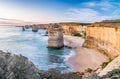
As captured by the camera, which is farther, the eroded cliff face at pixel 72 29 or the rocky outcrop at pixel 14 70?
the eroded cliff face at pixel 72 29

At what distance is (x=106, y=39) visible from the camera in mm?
35406

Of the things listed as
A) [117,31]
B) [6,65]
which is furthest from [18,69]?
[117,31]

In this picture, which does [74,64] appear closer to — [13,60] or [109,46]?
[109,46]

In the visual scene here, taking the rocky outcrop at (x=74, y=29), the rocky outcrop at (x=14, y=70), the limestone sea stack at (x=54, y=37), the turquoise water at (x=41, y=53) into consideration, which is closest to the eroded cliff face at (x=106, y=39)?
the turquoise water at (x=41, y=53)

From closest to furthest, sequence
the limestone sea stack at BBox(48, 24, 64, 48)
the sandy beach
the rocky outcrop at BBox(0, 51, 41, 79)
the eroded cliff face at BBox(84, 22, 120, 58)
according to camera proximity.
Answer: the rocky outcrop at BBox(0, 51, 41, 79) < the sandy beach < the eroded cliff face at BBox(84, 22, 120, 58) < the limestone sea stack at BBox(48, 24, 64, 48)

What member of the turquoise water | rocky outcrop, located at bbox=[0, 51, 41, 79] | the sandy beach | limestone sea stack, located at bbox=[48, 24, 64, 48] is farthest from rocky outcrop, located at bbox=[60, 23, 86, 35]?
rocky outcrop, located at bbox=[0, 51, 41, 79]

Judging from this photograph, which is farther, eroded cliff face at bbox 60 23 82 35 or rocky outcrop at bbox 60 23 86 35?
eroded cliff face at bbox 60 23 82 35

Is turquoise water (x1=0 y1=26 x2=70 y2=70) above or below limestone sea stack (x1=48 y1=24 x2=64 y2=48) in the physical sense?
below

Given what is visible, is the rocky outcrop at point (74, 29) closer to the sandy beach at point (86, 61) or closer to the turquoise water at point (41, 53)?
the turquoise water at point (41, 53)

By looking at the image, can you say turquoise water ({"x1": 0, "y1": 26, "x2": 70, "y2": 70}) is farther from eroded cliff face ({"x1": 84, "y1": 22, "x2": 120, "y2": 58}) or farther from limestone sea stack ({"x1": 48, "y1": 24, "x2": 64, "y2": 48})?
eroded cliff face ({"x1": 84, "y1": 22, "x2": 120, "y2": 58})

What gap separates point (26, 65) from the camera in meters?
5.64

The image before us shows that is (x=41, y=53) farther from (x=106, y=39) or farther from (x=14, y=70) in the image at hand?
(x=14, y=70)

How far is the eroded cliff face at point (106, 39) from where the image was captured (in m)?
28.5

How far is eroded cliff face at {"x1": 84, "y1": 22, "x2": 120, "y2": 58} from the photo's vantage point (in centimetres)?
2845
